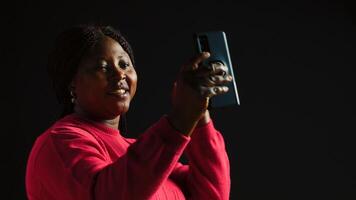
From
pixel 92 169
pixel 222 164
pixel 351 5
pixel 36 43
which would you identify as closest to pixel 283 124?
pixel 351 5

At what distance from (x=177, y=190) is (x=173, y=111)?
265 mm

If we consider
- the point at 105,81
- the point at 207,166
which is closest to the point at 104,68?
the point at 105,81

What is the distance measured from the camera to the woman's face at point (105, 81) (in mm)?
877

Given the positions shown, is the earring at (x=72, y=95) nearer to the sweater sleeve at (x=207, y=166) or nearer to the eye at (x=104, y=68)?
the eye at (x=104, y=68)

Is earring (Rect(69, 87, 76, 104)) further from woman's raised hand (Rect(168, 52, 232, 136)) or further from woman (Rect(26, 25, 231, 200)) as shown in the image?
woman's raised hand (Rect(168, 52, 232, 136))

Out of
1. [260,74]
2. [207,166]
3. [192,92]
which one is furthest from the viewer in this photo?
[260,74]

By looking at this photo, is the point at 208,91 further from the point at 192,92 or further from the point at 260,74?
the point at 260,74

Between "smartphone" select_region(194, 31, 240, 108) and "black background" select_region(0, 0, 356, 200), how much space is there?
1.13 metres

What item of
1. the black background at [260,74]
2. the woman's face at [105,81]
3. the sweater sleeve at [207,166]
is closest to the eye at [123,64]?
the woman's face at [105,81]

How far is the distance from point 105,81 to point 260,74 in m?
1.18

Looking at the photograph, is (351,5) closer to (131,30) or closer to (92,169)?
(131,30)

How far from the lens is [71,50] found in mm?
927

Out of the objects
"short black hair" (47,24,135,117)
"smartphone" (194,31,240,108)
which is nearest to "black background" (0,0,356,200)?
"short black hair" (47,24,135,117)

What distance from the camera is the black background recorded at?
5.97ft
